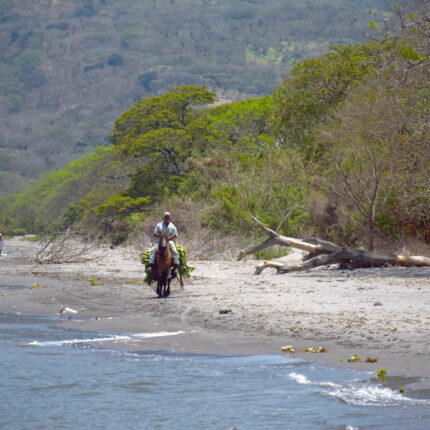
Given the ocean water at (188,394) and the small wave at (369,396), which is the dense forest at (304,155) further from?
the small wave at (369,396)

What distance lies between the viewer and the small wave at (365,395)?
883 cm

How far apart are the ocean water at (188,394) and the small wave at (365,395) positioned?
0.01m

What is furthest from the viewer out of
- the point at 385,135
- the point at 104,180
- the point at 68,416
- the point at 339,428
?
the point at 104,180

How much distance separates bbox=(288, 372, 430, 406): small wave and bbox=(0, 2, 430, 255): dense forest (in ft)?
38.8

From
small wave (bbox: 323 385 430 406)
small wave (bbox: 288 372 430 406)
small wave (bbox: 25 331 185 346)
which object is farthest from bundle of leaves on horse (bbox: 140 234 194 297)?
small wave (bbox: 323 385 430 406)

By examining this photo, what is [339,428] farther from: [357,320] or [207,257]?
[207,257]

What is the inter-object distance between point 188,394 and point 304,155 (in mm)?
29482

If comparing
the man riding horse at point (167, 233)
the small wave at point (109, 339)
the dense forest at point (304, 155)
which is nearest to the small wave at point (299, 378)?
the small wave at point (109, 339)

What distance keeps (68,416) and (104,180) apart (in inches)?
2566

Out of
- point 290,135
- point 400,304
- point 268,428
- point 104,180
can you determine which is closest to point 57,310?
point 400,304

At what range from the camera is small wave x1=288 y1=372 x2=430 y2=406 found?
8828 millimetres

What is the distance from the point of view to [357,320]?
43.9 ft

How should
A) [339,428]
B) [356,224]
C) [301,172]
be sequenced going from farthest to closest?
1. [301,172]
2. [356,224]
3. [339,428]

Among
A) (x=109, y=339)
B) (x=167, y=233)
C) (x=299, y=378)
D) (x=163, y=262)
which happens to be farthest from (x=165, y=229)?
(x=299, y=378)
